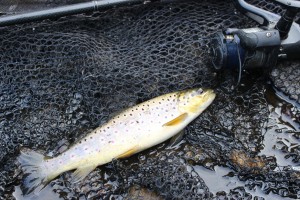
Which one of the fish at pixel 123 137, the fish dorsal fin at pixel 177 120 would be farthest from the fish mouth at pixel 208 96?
the fish dorsal fin at pixel 177 120

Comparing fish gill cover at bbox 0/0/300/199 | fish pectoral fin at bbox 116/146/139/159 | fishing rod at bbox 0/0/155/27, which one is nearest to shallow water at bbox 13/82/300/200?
fish gill cover at bbox 0/0/300/199

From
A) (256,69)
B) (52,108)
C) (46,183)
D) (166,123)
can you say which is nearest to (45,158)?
(46,183)

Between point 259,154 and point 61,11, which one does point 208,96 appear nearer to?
point 259,154

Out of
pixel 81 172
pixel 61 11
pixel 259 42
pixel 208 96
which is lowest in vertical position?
pixel 81 172

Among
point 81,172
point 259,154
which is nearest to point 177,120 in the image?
point 259,154

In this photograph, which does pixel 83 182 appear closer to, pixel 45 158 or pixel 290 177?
pixel 45 158

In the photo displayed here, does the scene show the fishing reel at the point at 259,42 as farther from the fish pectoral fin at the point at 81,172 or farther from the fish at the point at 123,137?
the fish pectoral fin at the point at 81,172

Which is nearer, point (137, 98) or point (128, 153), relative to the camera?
point (128, 153)
